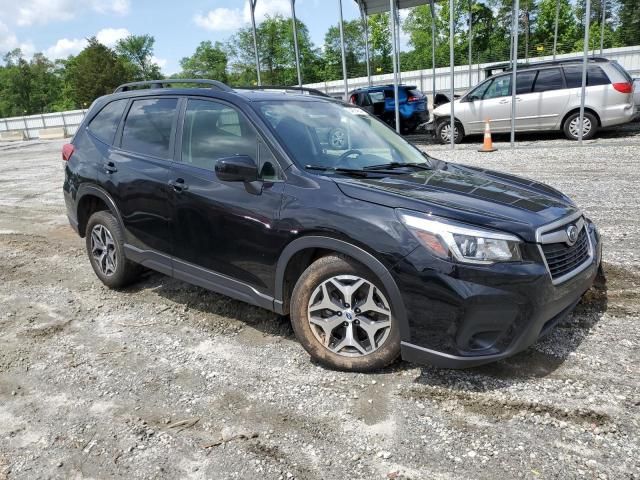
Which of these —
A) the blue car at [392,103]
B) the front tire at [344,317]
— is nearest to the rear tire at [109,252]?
the front tire at [344,317]

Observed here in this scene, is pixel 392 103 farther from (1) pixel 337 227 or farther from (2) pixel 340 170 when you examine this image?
(1) pixel 337 227

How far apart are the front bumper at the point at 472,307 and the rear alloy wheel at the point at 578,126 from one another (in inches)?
422

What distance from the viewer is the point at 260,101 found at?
3.87 metres

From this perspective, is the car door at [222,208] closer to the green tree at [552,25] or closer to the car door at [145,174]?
the car door at [145,174]

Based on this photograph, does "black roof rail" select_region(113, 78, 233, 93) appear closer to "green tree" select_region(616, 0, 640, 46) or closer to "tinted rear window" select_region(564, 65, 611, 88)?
"tinted rear window" select_region(564, 65, 611, 88)

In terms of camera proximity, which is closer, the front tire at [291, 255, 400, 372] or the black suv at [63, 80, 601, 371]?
the black suv at [63, 80, 601, 371]

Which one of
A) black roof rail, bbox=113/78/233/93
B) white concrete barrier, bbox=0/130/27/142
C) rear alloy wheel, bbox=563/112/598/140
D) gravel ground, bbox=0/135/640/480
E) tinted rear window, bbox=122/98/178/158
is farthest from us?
white concrete barrier, bbox=0/130/27/142

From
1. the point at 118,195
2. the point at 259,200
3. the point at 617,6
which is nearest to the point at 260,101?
the point at 259,200

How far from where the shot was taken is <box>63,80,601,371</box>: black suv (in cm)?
278

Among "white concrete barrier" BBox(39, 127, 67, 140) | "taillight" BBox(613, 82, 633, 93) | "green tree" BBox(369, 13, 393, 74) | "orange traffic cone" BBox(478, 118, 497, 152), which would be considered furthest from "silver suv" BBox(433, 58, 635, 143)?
"green tree" BBox(369, 13, 393, 74)

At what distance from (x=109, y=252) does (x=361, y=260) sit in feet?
9.78

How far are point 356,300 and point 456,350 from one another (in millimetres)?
658

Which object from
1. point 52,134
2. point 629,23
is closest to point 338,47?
point 629,23

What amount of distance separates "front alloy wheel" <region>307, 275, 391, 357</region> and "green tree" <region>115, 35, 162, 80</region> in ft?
331
